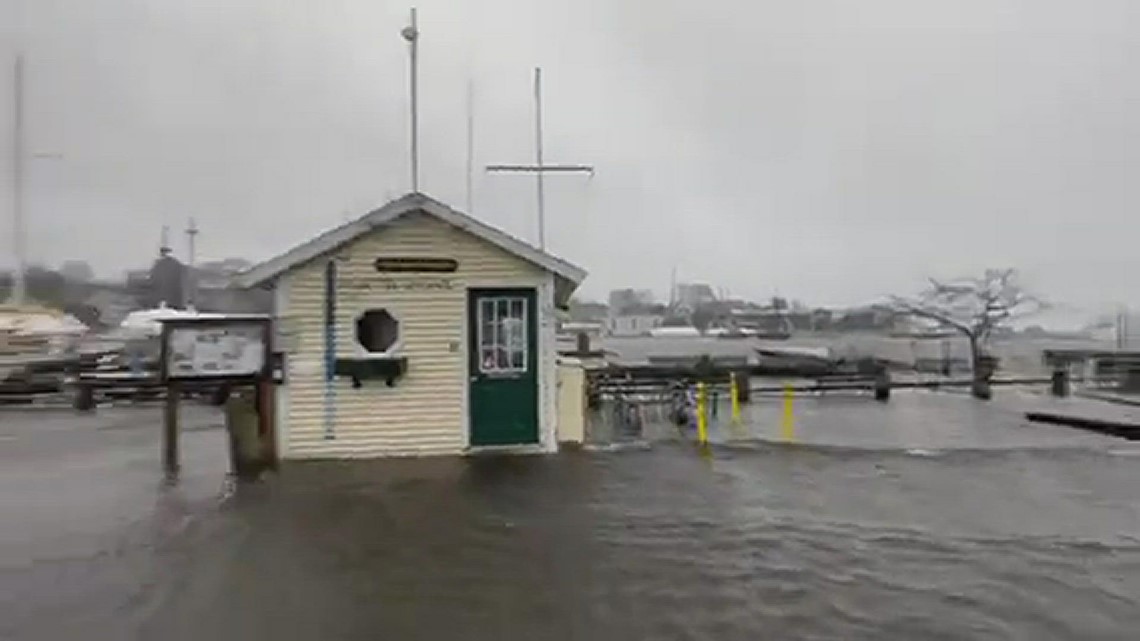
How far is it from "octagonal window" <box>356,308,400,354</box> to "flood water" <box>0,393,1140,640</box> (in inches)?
53.8

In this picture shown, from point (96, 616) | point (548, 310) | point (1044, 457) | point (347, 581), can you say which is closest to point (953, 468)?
point (1044, 457)

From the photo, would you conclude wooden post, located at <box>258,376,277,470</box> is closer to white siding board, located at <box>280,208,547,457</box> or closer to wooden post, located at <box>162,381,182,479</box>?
white siding board, located at <box>280,208,547,457</box>

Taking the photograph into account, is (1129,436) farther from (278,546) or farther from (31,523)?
(31,523)

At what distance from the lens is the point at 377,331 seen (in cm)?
1121

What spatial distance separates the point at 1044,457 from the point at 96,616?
1045 cm

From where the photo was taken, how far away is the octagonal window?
36.4 feet

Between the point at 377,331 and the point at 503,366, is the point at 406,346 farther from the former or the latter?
the point at 503,366

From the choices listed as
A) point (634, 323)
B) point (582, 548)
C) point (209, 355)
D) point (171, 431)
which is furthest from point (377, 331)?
point (634, 323)

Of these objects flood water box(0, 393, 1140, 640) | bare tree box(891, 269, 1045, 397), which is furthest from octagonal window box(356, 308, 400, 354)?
bare tree box(891, 269, 1045, 397)

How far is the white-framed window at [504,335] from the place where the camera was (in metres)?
11.4

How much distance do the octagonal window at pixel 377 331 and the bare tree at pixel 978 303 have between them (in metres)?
29.7

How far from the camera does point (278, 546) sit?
6801mm

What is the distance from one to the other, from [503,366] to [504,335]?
1.18 ft

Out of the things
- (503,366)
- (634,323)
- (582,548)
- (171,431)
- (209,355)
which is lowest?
(582,548)
